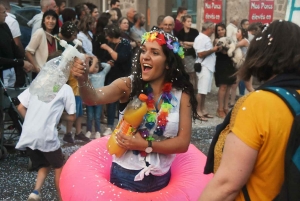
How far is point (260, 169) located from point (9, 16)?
643 cm

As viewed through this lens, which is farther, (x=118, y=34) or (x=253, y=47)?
(x=118, y=34)

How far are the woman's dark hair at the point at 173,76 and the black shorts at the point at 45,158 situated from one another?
164cm

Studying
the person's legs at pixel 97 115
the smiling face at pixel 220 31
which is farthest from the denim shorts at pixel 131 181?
the smiling face at pixel 220 31

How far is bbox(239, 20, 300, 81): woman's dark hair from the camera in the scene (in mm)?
1990

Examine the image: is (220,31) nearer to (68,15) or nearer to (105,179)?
(68,15)

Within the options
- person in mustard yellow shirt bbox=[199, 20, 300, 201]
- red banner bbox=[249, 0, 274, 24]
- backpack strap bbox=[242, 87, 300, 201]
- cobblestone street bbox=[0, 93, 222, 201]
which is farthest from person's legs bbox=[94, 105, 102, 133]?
red banner bbox=[249, 0, 274, 24]

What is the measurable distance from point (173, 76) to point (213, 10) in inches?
401

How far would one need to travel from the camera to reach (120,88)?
3.16m

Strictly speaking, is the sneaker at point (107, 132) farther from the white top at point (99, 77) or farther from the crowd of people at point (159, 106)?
the crowd of people at point (159, 106)

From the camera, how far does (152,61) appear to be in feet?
10.1

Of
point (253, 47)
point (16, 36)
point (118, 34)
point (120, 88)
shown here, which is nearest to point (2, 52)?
point (16, 36)

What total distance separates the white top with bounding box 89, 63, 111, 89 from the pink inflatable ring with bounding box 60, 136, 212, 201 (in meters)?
3.45

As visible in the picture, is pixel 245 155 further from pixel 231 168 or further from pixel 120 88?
pixel 120 88

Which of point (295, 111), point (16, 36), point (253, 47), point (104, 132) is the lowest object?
point (104, 132)
